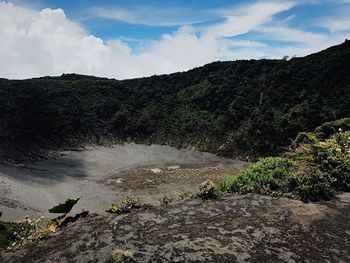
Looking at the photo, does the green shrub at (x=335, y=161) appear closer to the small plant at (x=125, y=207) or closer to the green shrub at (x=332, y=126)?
the small plant at (x=125, y=207)

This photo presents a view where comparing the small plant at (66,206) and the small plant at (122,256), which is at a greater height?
the small plant at (66,206)

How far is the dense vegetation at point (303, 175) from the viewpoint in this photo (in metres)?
14.4

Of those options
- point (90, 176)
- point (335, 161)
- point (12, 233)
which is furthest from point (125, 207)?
point (90, 176)

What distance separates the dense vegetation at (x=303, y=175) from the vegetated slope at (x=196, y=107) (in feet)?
93.9

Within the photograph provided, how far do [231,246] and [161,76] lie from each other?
67.3 m

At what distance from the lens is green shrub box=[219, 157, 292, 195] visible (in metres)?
14.8

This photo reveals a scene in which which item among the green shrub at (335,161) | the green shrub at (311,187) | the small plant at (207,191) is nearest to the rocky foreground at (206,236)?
the small plant at (207,191)

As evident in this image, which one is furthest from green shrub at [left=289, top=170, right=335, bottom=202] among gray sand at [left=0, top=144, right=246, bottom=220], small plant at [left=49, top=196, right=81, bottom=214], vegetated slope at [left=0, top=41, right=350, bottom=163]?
vegetated slope at [left=0, top=41, right=350, bottom=163]

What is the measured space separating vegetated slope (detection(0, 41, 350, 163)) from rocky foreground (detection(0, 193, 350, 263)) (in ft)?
111

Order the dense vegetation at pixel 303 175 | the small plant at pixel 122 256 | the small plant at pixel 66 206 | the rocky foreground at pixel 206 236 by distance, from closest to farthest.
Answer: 1. the small plant at pixel 122 256
2. the rocky foreground at pixel 206 236
3. the small plant at pixel 66 206
4. the dense vegetation at pixel 303 175

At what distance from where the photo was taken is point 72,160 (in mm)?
48094

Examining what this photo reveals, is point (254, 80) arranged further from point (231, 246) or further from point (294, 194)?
point (231, 246)

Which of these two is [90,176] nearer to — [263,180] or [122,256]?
[263,180]

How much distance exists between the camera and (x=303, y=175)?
48.7ft
